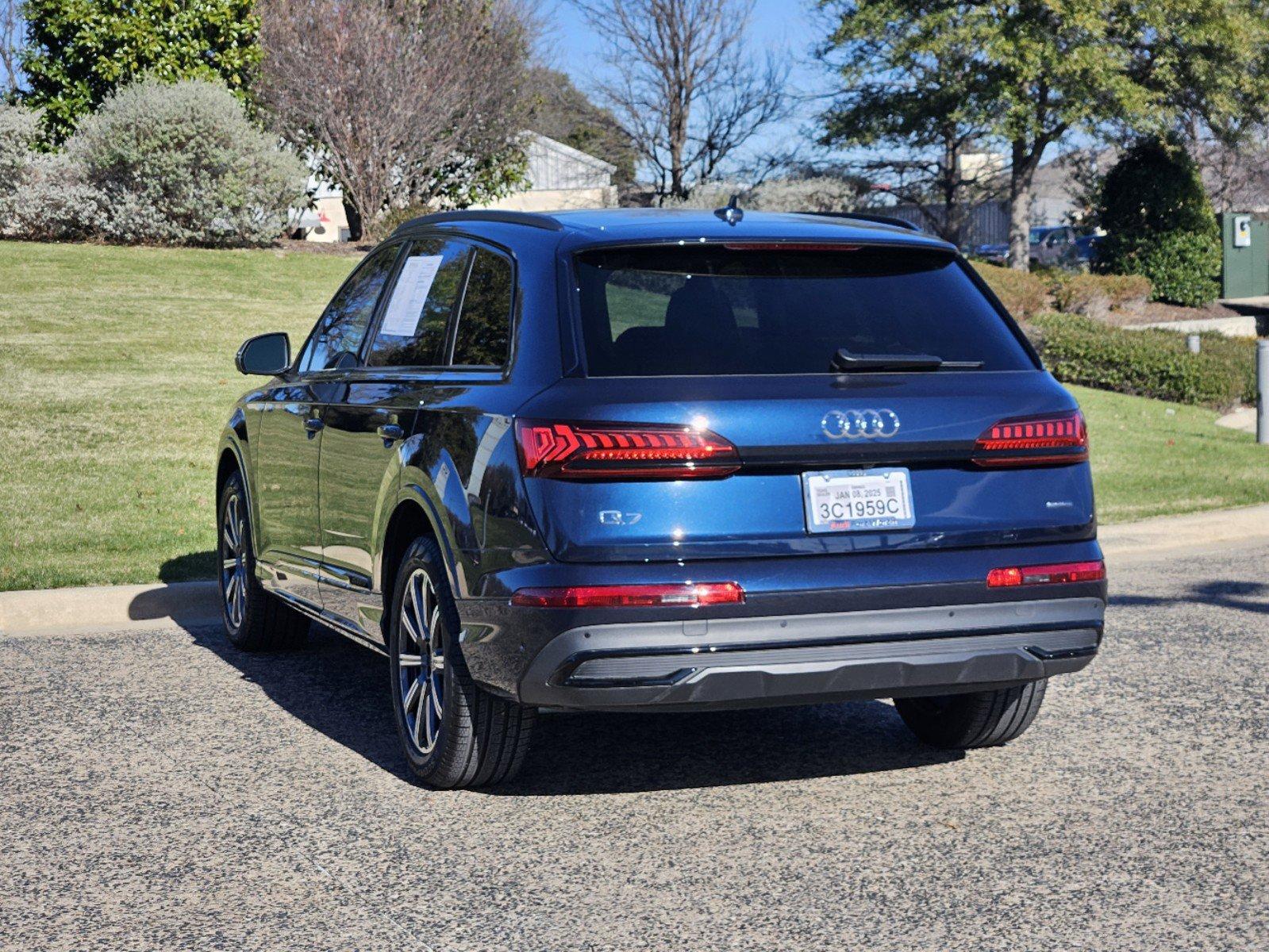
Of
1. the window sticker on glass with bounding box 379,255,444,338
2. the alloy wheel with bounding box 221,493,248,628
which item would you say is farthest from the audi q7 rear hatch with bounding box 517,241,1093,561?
the alloy wheel with bounding box 221,493,248,628

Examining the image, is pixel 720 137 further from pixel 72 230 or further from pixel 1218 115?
pixel 72 230

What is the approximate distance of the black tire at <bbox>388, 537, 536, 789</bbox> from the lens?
4977 mm

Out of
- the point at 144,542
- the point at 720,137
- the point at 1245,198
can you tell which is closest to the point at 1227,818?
the point at 144,542

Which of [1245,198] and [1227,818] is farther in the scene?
[1245,198]

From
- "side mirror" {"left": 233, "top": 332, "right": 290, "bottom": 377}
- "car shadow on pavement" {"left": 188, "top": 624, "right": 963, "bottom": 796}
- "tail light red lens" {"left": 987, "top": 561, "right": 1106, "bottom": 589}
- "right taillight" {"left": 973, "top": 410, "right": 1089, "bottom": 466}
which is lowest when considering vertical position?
"car shadow on pavement" {"left": 188, "top": 624, "right": 963, "bottom": 796}

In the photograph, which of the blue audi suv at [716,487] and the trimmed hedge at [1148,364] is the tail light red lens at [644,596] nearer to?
the blue audi suv at [716,487]

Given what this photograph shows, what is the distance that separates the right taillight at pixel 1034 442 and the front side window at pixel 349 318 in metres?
2.53

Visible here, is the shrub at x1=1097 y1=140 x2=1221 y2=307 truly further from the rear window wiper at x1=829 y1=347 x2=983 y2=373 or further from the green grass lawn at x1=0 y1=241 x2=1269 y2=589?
the rear window wiper at x1=829 y1=347 x2=983 y2=373

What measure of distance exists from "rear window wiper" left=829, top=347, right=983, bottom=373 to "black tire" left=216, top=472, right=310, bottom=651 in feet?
11.2

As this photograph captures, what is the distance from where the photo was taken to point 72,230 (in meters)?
24.8

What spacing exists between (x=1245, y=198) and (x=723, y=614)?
65.7 metres

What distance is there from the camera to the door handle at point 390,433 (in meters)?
5.36

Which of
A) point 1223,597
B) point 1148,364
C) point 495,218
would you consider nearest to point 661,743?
point 495,218

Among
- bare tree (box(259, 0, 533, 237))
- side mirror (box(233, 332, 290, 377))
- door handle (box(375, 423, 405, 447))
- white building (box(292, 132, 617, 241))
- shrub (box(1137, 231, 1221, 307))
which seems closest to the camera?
door handle (box(375, 423, 405, 447))
